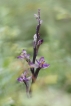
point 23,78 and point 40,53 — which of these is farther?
point 40,53

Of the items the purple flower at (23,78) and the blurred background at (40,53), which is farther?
the purple flower at (23,78)

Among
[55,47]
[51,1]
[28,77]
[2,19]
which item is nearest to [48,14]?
[51,1]

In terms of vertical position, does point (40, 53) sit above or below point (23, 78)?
below

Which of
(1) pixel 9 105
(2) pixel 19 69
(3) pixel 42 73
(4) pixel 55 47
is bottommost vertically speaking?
(4) pixel 55 47

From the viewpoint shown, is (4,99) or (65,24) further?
(65,24)

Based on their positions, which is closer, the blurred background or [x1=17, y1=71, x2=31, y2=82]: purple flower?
the blurred background

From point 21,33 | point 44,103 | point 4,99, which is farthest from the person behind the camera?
point 21,33

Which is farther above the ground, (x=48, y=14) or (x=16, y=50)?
(x=16, y=50)

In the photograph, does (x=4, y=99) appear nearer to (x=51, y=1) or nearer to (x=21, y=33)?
(x=21, y=33)
